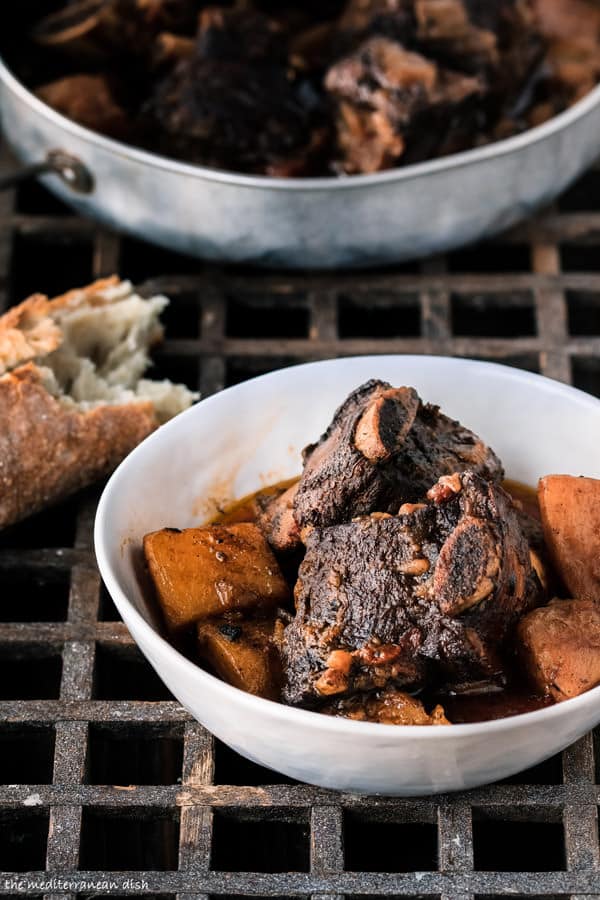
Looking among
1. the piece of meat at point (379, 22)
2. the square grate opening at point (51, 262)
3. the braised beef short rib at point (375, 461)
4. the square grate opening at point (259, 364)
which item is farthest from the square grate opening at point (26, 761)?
the piece of meat at point (379, 22)

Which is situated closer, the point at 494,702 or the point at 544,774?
the point at 494,702

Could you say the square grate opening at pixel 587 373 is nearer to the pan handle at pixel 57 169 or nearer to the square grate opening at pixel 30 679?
the pan handle at pixel 57 169

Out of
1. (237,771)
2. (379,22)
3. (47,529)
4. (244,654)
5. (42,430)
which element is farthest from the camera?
(379,22)

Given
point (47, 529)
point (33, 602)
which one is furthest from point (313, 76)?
point (33, 602)

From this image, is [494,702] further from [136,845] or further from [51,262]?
[51,262]

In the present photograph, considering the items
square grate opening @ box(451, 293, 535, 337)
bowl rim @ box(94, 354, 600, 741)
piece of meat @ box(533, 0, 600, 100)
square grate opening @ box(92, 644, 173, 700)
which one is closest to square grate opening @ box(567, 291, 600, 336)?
square grate opening @ box(451, 293, 535, 337)

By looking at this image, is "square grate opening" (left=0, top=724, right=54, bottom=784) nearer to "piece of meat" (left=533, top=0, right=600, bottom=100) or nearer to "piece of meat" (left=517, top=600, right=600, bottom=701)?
"piece of meat" (left=517, top=600, right=600, bottom=701)
